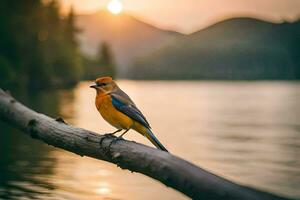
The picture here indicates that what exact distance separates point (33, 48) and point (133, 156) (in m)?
81.8

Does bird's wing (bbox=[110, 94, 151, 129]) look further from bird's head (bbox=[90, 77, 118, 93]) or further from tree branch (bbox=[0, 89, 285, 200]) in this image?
tree branch (bbox=[0, 89, 285, 200])

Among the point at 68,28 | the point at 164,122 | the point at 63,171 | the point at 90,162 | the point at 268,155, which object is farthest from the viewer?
the point at 68,28

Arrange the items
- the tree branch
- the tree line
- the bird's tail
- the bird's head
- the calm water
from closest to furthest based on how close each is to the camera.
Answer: the tree branch, the bird's tail, the bird's head, the calm water, the tree line

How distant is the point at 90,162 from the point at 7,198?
7375 mm

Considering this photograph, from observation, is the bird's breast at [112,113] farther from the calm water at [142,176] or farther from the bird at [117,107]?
the calm water at [142,176]

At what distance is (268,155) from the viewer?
24.5 metres

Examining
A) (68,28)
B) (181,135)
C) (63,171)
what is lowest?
(63,171)

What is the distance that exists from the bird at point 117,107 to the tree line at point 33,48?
64.9 metres

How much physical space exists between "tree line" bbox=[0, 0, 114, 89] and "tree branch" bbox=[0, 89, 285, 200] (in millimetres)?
65075

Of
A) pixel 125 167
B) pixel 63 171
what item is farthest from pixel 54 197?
pixel 125 167

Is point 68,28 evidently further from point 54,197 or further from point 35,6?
point 54,197

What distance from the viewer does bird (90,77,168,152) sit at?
18.5 feet

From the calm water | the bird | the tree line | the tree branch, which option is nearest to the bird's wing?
the bird

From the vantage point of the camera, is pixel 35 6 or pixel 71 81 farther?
pixel 71 81
